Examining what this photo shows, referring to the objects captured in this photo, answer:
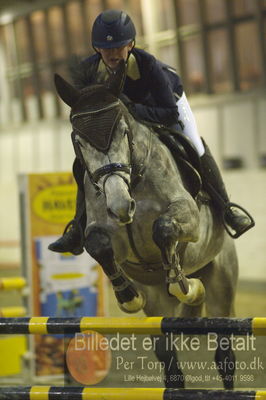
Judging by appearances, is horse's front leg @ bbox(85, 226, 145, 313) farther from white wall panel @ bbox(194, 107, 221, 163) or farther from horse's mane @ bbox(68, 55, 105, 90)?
white wall panel @ bbox(194, 107, 221, 163)

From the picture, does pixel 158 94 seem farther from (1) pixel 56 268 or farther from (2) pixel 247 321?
(1) pixel 56 268

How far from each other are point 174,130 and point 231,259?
3.39ft

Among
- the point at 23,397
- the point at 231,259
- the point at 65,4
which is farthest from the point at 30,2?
the point at 23,397

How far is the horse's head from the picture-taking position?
3605 millimetres

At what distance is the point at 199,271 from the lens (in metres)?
4.94

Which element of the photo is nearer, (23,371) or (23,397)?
(23,397)

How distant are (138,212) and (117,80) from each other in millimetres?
677

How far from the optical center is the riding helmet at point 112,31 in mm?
4027

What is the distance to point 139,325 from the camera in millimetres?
3756

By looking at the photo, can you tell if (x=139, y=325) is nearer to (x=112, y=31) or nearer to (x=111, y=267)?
(x=111, y=267)

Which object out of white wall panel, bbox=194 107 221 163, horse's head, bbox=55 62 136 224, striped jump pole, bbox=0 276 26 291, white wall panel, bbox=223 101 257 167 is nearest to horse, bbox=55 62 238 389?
horse's head, bbox=55 62 136 224

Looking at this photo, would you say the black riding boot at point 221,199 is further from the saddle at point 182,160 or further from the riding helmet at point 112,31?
the riding helmet at point 112,31

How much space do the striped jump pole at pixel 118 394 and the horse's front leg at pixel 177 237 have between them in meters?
0.53

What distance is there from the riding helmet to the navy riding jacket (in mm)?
142
